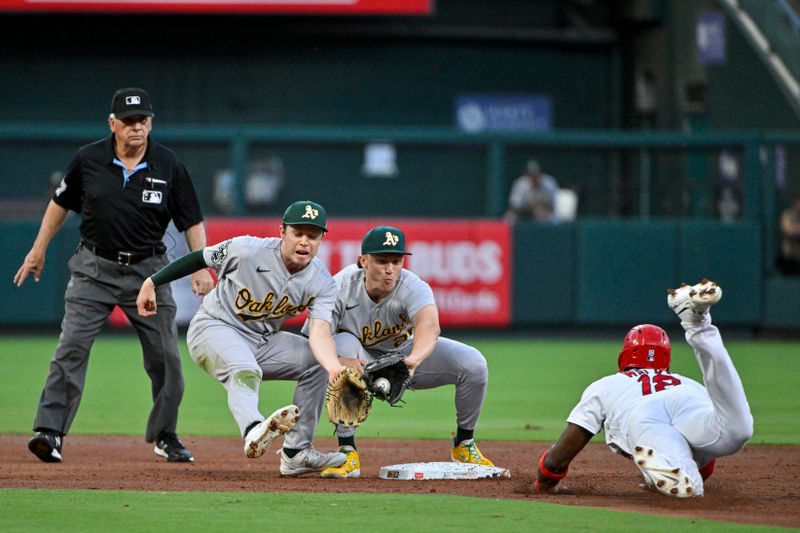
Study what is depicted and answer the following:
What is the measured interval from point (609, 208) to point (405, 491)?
10.9 metres

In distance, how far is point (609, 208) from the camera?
54.8 ft

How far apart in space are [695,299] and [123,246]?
3455mm

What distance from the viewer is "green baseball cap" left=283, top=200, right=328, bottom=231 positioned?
6.68m

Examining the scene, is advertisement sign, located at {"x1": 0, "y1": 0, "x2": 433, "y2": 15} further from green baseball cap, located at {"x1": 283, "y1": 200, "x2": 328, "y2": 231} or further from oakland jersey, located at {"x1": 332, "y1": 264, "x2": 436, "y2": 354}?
green baseball cap, located at {"x1": 283, "y1": 200, "x2": 328, "y2": 231}

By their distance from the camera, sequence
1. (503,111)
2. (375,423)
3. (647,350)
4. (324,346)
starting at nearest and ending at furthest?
(647,350)
(324,346)
(375,423)
(503,111)

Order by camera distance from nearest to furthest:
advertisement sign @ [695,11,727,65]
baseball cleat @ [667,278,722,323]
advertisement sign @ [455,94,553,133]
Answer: baseball cleat @ [667,278,722,323], advertisement sign @ [695,11,727,65], advertisement sign @ [455,94,553,133]

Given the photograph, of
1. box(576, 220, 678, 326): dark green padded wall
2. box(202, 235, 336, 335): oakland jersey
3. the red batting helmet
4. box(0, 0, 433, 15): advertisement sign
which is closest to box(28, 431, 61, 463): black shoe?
box(202, 235, 336, 335): oakland jersey

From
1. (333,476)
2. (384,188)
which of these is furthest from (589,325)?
(333,476)

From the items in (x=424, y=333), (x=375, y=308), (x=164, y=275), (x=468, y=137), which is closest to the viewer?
(x=424, y=333)

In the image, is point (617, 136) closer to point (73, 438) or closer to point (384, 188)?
point (384, 188)

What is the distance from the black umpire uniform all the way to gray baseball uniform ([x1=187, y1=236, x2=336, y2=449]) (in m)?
0.69

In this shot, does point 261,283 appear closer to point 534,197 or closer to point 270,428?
point 270,428

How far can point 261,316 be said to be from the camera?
7023mm

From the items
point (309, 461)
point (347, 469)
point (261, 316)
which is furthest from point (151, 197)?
point (347, 469)
